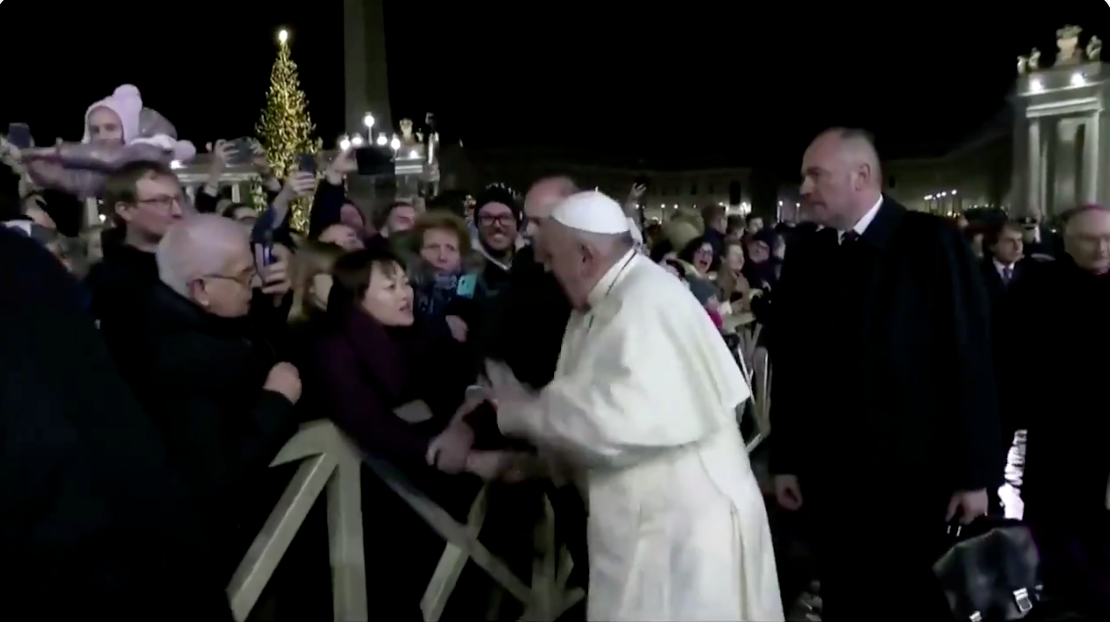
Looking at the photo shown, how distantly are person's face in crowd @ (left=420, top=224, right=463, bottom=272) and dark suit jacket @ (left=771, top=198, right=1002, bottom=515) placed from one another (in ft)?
6.25

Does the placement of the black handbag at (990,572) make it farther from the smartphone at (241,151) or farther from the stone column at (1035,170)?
the stone column at (1035,170)

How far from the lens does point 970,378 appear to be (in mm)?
3855

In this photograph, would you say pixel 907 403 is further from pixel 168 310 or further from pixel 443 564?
pixel 168 310

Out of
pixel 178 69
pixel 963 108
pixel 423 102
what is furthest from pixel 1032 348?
pixel 963 108

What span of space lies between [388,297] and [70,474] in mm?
2193

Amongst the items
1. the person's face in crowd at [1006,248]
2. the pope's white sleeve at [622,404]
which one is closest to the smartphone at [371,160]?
the pope's white sleeve at [622,404]

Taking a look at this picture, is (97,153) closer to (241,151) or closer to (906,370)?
(241,151)

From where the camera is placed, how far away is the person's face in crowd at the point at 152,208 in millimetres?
3684

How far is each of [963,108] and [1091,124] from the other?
10.7 m

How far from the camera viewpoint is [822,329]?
422 cm

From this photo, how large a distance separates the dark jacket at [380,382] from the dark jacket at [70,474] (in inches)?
63.5

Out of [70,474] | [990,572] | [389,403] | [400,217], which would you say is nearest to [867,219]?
[990,572]

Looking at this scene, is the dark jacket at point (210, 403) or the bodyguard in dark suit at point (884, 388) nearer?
the dark jacket at point (210, 403)

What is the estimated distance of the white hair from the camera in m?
2.99
